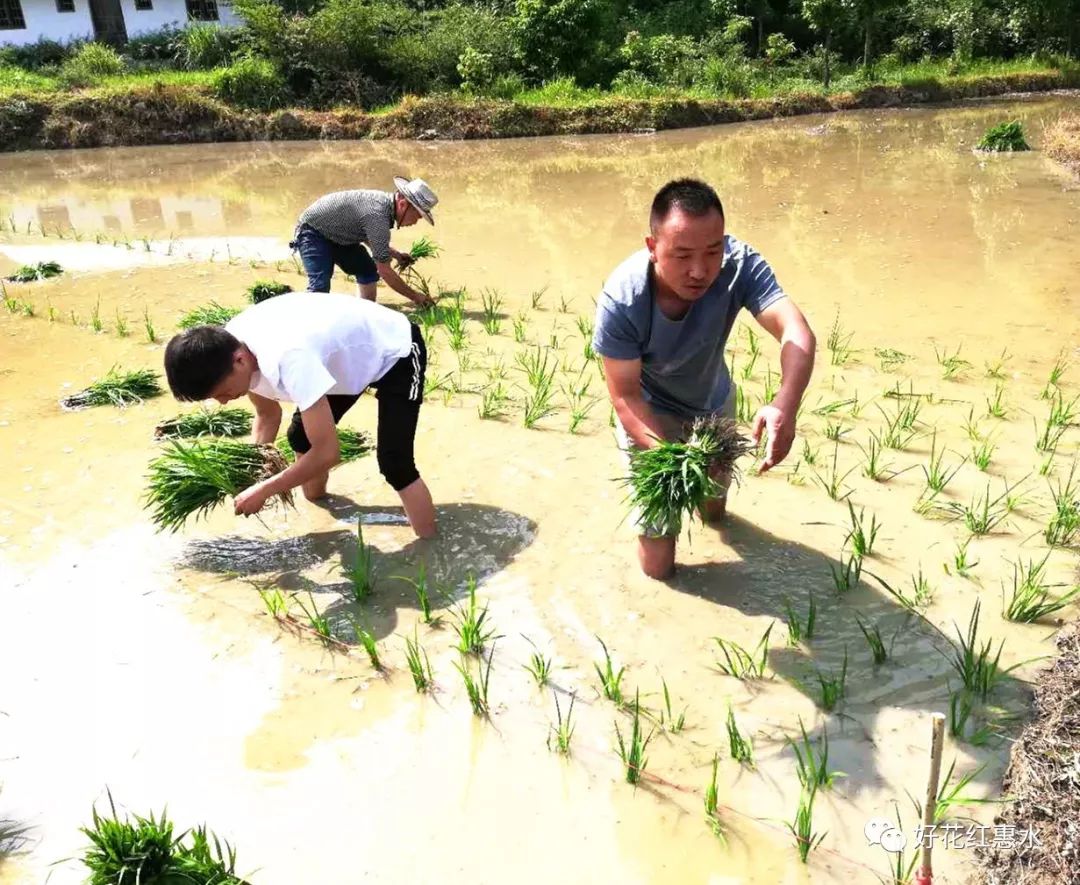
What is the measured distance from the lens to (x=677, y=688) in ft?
8.91

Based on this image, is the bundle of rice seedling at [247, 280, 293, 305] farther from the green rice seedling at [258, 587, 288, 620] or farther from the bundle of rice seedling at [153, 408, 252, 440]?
the green rice seedling at [258, 587, 288, 620]

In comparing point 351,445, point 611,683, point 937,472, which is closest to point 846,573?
point 937,472

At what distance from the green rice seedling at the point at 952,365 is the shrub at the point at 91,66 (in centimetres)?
2140

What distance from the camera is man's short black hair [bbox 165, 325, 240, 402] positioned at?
9.17 feet

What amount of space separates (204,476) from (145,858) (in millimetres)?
1797

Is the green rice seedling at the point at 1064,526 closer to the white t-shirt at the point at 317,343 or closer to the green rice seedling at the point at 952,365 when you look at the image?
the green rice seedling at the point at 952,365

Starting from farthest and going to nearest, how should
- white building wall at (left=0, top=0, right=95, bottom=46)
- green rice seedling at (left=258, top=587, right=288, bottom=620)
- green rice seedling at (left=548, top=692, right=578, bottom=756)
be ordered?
white building wall at (left=0, top=0, right=95, bottom=46), green rice seedling at (left=258, top=587, right=288, bottom=620), green rice seedling at (left=548, top=692, right=578, bottom=756)

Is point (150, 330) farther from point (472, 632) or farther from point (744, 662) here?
point (744, 662)

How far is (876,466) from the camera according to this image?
12.9 feet

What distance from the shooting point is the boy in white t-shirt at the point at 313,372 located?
9.39ft

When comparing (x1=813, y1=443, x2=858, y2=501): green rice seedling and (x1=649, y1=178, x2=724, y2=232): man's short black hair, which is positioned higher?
(x1=649, y1=178, x2=724, y2=232): man's short black hair

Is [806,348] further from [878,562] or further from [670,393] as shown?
[878,562]

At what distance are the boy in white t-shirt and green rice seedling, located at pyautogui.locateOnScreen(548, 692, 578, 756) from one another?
1.24 metres

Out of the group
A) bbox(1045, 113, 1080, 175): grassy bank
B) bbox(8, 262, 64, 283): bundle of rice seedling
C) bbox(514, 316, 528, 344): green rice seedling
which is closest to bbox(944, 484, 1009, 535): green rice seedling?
bbox(514, 316, 528, 344): green rice seedling
